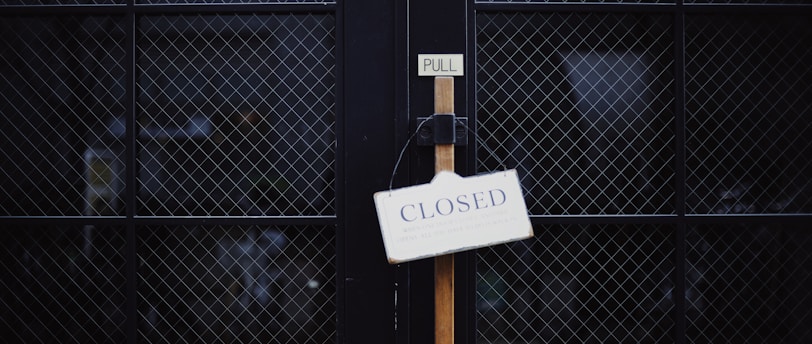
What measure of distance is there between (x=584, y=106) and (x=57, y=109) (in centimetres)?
248

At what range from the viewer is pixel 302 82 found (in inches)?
98.6

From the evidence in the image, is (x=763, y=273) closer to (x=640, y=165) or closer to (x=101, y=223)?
(x=640, y=165)

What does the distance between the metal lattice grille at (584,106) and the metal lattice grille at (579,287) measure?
150 millimetres

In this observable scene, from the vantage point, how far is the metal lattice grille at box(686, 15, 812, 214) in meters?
2.52

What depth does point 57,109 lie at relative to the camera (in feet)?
8.40

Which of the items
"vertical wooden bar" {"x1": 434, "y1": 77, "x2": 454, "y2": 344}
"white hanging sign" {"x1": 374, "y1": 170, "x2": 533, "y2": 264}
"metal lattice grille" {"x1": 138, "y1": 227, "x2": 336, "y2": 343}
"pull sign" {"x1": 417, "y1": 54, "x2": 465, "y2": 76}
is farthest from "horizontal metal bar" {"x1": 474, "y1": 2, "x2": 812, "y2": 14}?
"metal lattice grille" {"x1": 138, "y1": 227, "x2": 336, "y2": 343}

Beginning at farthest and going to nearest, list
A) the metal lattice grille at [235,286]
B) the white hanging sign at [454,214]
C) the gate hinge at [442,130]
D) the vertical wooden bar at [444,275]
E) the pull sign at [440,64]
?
the metal lattice grille at [235,286]
the pull sign at [440,64]
the gate hinge at [442,130]
the vertical wooden bar at [444,275]
the white hanging sign at [454,214]

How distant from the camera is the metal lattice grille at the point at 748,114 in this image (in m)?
2.52

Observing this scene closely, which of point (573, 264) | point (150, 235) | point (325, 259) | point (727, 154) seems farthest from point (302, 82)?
point (727, 154)

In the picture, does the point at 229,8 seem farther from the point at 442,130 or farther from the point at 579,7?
the point at 579,7

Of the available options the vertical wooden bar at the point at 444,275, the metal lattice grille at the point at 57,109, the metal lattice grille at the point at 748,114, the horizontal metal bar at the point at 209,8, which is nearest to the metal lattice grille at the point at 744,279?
the metal lattice grille at the point at 748,114

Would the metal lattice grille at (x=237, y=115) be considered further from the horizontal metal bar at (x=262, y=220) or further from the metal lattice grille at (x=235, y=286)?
the metal lattice grille at (x=235, y=286)

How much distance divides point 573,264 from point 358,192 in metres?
1.05

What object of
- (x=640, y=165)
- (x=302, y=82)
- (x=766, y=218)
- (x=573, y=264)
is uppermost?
(x=302, y=82)
